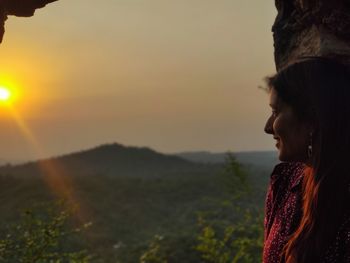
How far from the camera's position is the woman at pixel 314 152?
2.08 m

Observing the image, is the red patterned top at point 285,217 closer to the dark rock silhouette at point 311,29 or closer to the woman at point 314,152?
the woman at point 314,152

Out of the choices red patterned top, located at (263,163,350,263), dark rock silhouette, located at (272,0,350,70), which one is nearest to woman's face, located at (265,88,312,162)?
red patterned top, located at (263,163,350,263)

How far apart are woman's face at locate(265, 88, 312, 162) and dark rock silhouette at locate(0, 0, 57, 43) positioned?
7.27ft

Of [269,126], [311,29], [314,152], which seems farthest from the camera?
[311,29]

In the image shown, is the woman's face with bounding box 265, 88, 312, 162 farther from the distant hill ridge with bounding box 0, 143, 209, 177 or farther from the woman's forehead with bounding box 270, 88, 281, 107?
the distant hill ridge with bounding box 0, 143, 209, 177

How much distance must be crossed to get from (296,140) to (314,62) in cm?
37

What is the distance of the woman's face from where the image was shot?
7.37 ft

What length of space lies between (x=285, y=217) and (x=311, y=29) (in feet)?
4.42

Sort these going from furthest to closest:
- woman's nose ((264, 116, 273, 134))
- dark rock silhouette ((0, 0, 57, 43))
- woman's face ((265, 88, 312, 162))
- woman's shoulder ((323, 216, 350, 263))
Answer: dark rock silhouette ((0, 0, 57, 43)), woman's nose ((264, 116, 273, 134)), woman's face ((265, 88, 312, 162)), woman's shoulder ((323, 216, 350, 263))

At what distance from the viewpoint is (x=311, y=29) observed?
10.5 feet

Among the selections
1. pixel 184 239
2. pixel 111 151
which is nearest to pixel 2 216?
pixel 184 239

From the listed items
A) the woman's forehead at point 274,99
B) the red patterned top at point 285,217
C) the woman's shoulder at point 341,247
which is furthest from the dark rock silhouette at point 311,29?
the woman's shoulder at point 341,247

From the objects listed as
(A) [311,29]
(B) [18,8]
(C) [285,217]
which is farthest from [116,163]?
(C) [285,217]

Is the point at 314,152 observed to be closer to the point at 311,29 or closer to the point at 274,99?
the point at 274,99
